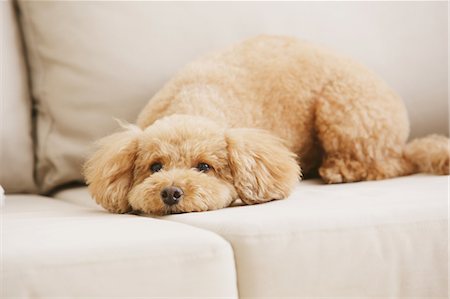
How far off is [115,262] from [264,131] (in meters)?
0.77

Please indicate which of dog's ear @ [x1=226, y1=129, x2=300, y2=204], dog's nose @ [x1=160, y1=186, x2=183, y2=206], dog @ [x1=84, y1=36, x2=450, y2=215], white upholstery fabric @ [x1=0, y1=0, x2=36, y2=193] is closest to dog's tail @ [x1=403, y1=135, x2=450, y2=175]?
dog @ [x1=84, y1=36, x2=450, y2=215]

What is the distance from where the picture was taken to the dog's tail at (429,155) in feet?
5.92

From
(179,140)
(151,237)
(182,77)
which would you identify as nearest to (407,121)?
(182,77)

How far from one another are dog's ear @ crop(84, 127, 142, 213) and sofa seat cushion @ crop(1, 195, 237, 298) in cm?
32

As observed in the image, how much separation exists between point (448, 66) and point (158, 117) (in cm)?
104

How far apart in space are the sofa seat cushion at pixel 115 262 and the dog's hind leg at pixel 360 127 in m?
0.90

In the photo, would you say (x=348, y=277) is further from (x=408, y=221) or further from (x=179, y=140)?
(x=179, y=140)

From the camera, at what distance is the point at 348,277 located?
3.76 feet

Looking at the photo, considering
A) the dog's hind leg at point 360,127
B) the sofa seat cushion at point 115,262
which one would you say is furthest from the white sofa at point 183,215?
the dog's hind leg at point 360,127

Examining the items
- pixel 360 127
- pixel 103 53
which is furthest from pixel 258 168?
pixel 103 53

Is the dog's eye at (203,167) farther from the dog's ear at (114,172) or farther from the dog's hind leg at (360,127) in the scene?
the dog's hind leg at (360,127)

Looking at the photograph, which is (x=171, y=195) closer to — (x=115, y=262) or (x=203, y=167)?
(x=203, y=167)

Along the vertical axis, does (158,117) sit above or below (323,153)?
above

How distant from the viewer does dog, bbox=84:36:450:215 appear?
1504mm
